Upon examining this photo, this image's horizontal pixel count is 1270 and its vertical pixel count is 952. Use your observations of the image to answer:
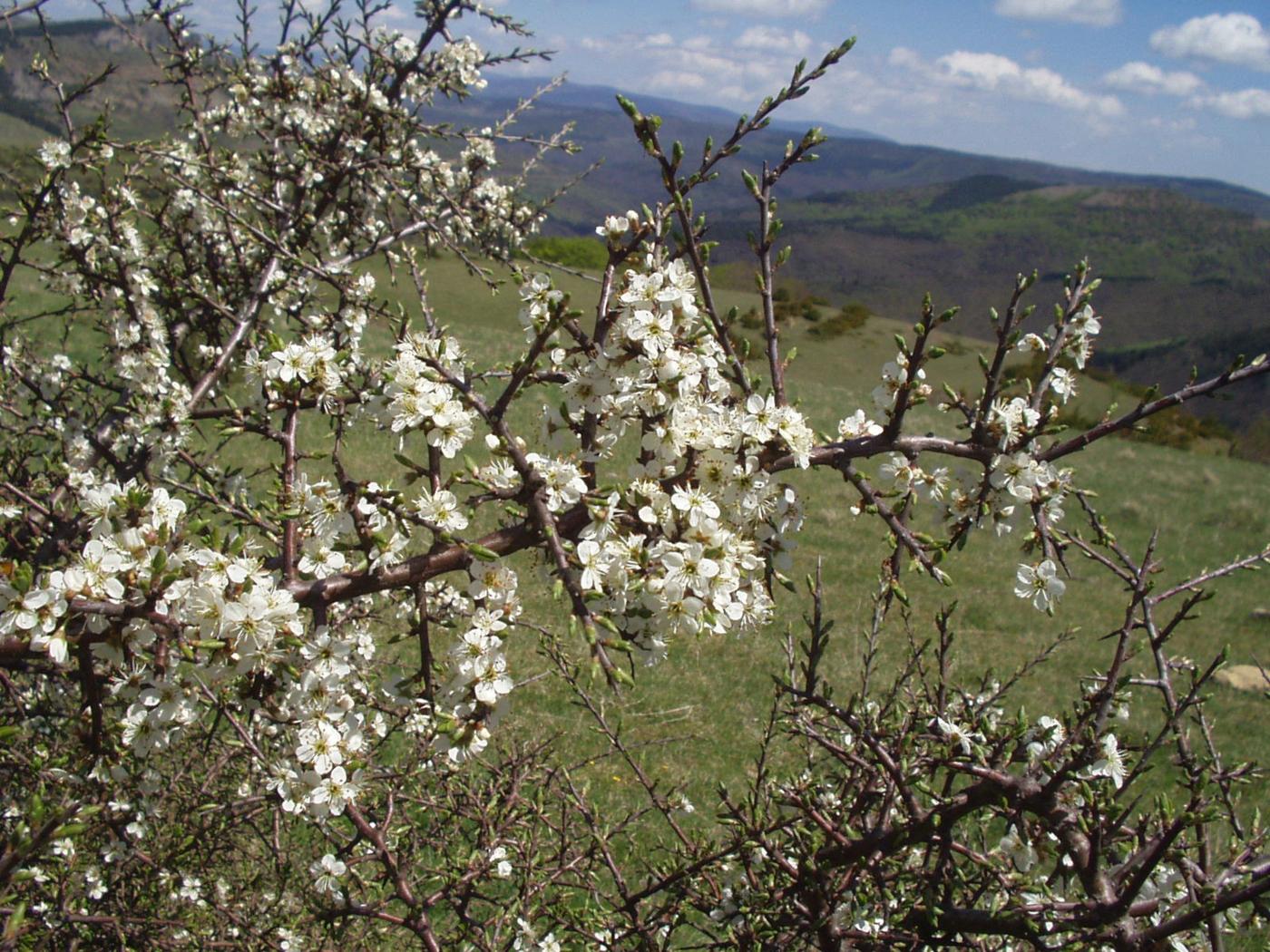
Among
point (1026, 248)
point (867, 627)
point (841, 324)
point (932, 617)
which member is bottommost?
point (932, 617)

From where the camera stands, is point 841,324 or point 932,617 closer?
point 932,617

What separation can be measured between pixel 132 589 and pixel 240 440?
365 inches

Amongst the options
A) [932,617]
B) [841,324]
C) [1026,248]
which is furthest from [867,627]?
[1026,248]

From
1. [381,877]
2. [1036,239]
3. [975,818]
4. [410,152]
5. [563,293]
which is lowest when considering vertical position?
[381,877]

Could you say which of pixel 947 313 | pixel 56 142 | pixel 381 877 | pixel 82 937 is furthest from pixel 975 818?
pixel 56 142

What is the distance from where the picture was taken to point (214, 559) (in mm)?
1213

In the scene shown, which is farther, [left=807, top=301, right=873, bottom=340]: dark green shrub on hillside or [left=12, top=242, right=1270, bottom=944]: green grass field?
[left=807, top=301, right=873, bottom=340]: dark green shrub on hillside

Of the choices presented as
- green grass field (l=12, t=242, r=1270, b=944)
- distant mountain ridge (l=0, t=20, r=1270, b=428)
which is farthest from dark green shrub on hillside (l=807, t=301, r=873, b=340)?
distant mountain ridge (l=0, t=20, r=1270, b=428)

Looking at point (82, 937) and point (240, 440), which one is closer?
point (82, 937)

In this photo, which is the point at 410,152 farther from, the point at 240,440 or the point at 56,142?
the point at 240,440

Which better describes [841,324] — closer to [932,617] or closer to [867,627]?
[932,617]

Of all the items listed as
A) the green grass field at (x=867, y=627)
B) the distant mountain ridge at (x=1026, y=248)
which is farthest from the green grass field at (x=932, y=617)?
the distant mountain ridge at (x=1026, y=248)

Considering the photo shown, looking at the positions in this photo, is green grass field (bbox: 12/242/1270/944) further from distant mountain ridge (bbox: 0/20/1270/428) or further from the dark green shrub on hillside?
distant mountain ridge (bbox: 0/20/1270/428)

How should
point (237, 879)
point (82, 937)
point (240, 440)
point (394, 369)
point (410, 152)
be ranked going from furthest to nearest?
point (240, 440) < point (410, 152) < point (237, 879) < point (82, 937) < point (394, 369)
